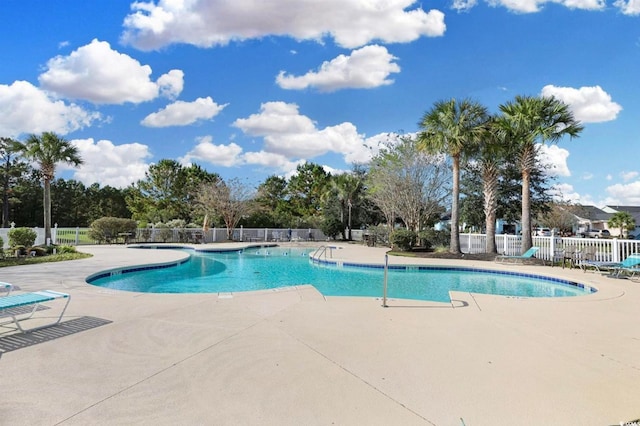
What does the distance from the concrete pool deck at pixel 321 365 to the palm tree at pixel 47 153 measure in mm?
14382

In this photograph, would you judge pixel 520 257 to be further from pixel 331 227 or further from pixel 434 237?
pixel 331 227

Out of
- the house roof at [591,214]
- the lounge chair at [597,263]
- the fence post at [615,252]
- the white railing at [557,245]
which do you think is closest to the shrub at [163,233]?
the white railing at [557,245]

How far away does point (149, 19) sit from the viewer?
36.5 ft

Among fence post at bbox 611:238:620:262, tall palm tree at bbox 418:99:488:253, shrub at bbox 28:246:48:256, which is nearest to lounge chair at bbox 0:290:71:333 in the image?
shrub at bbox 28:246:48:256

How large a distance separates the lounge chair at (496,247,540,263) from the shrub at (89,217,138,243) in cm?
2016

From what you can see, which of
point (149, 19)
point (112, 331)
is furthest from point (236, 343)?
point (149, 19)

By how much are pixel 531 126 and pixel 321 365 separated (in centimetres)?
1429

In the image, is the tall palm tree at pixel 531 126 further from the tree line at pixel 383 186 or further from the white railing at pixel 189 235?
the white railing at pixel 189 235

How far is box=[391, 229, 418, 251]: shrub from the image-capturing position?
18.2m

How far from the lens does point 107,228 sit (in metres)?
21.2

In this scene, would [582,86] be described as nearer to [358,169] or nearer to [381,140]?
[381,140]

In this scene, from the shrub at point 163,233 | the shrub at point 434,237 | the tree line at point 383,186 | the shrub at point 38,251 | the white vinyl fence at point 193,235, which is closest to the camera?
the shrub at point 38,251

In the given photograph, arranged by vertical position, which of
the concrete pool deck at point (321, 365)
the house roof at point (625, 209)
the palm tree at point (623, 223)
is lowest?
the concrete pool deck at point (321, 365)

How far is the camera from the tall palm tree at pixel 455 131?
51.1 ft
